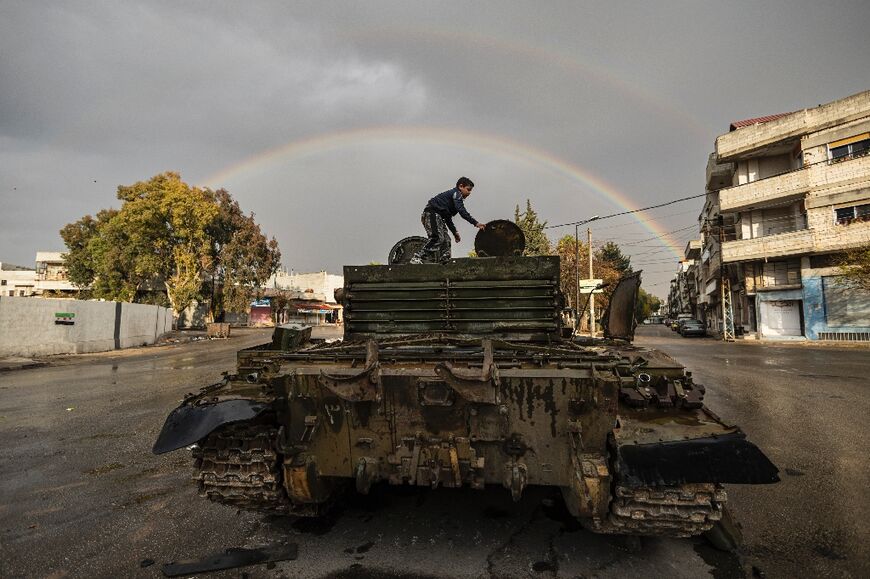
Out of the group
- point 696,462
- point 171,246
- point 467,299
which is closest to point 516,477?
point 696,462

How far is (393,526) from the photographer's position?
158 inches

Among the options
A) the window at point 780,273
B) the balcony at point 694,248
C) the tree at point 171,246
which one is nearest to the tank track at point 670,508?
the window at point 780,273

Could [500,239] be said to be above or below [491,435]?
above

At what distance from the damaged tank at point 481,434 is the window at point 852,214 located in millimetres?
29589

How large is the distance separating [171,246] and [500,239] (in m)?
34.4

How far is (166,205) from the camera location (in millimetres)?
32250

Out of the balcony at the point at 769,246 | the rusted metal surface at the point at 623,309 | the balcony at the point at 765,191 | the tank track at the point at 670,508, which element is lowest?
the tank track at the point at 670,508

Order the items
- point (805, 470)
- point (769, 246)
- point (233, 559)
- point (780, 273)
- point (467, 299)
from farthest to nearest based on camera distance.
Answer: point (780, 273) < point (769, 246) < point (805, 470) < point (467, 299) < point (233, 559)

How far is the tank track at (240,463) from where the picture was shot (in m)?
3.30

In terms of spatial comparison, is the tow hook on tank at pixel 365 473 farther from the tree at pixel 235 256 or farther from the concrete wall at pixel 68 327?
the tree at pixel 235 256

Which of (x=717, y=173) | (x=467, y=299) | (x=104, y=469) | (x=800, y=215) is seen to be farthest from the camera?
(x=717, y=173)

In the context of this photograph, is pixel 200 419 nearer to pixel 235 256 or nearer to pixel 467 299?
pixel 467 299

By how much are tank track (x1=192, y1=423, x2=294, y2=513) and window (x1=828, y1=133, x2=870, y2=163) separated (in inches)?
1264

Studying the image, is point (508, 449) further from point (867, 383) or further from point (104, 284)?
point (104, 284)
